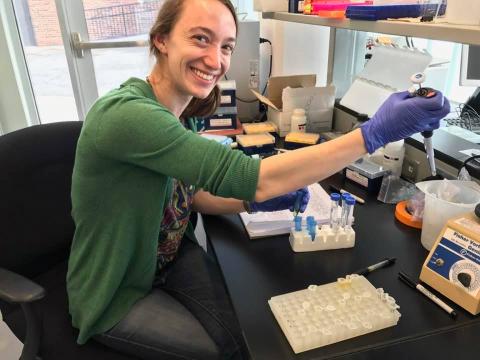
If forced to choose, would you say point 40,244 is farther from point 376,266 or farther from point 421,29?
point 421,29

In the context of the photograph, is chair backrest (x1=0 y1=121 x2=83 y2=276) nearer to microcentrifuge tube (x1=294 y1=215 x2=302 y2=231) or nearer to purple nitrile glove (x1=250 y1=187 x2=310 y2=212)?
purple nitrile glove (x1=250 y1=187 x2=310 y2=212)

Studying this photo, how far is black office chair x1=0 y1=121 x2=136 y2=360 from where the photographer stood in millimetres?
929

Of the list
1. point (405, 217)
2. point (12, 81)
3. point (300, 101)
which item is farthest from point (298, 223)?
point (12, 81)

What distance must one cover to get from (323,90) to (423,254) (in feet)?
3.21

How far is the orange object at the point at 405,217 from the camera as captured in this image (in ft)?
3.45

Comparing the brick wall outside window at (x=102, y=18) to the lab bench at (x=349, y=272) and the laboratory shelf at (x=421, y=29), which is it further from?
the lab bench at (x=349, y=272)

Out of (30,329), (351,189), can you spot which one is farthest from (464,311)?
(30,329)

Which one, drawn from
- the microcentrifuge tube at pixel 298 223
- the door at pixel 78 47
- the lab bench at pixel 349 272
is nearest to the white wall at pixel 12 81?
the door at pixel 78 47

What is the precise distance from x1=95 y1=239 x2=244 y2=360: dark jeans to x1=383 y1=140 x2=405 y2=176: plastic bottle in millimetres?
689

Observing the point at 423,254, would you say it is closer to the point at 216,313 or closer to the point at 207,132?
the point at 216,313

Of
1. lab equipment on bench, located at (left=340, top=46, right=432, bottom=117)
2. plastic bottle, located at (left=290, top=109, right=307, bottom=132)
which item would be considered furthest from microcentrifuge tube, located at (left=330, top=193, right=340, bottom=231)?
plastic bottle, located at (left=290, top=109, right=307, bottom=132)

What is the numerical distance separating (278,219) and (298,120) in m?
0.72

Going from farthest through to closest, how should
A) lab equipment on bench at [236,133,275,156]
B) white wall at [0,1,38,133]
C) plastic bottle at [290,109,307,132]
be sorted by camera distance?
white wall at [0,1,38,133], plastic bottle at [290,109,307,132], lab equipment on bench at [236,133,275,156]

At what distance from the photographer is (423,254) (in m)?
0.95
